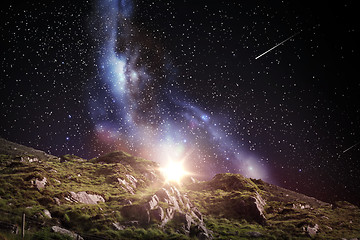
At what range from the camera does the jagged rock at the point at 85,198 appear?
23.9 meters

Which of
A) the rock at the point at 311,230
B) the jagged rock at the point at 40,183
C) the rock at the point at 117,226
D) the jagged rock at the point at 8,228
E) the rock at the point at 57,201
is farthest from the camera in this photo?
the rock at the point at 311,230

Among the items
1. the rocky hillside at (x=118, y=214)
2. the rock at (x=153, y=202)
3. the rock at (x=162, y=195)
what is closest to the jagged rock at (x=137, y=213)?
the rocky hillside at (x=118, y=214)

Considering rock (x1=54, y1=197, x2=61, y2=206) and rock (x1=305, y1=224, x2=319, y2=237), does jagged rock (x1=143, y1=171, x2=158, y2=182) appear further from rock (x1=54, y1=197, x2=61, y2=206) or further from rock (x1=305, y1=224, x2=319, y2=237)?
rock (x1=305, y1=224, x2=319, y2=237)

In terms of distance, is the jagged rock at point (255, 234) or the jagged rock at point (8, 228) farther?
the jagged rock at point (255, 234)

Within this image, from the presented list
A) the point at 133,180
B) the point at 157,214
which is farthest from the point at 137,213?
the point at 133,180

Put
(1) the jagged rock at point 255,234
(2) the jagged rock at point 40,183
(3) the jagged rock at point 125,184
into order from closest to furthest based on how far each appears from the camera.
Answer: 1. (2) the jagged rock at point 40,183
2. (1) the jagged rock at point 255,234
3. (3) the jagged rock at point 125,184

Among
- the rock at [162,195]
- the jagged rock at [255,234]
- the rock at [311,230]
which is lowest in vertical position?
the rock at [311,230]

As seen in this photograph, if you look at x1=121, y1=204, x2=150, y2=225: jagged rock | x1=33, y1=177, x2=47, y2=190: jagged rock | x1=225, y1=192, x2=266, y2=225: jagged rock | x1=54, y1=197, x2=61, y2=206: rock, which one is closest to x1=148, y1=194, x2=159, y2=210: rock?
x1=121, y1=204, x2=150, y2=225: jagged rock

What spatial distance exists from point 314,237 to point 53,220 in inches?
1282

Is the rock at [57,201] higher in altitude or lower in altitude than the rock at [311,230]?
higher

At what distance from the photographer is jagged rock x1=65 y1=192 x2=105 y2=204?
2390cm

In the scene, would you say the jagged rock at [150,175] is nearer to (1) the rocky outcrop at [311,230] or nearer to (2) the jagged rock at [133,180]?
(2) the jagged rock at [133,180]

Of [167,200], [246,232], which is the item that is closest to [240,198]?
[246,232]

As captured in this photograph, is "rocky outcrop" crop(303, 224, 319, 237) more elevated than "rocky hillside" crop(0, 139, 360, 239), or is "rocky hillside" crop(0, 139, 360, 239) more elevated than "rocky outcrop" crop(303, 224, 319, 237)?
"rocky hillside" crop(0, 139, 360, 239)
